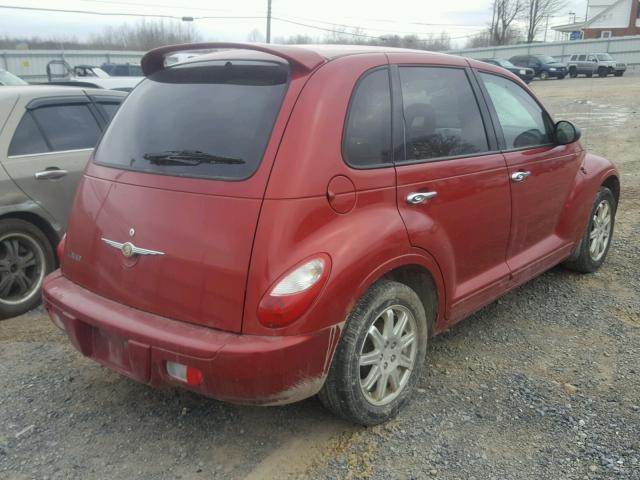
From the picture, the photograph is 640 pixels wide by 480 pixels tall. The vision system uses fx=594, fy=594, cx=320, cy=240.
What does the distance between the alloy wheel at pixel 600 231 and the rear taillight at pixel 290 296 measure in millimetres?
3324

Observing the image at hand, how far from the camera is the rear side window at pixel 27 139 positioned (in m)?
4.37

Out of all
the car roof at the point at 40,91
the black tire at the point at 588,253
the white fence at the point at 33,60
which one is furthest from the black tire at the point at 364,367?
the white fence at the point at 33,60

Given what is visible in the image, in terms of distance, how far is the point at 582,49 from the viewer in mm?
49750

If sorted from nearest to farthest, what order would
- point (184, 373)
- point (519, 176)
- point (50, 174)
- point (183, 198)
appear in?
1. point (184, 373)
2. point (183, 198)
3. point (519, 176)
4. point (50, 174)

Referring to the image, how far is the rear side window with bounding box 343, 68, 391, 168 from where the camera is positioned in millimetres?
2699

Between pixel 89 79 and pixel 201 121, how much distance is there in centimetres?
1296

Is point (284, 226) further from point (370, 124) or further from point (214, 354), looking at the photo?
point (370, 124)

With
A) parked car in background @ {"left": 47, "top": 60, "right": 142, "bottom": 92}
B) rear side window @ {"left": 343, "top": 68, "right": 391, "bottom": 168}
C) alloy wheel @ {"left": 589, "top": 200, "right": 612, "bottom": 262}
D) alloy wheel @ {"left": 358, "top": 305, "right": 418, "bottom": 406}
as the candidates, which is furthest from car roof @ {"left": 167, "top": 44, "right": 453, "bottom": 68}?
parked car in background @ {"left": 47, "top": 60, "right": 142, "bottom": 92}

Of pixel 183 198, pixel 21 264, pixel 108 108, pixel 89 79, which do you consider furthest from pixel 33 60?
pixel 183 198

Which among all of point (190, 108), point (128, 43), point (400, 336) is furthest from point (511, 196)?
point (128, 43)

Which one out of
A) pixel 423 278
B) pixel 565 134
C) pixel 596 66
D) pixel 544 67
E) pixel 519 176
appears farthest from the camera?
pixel 596 66

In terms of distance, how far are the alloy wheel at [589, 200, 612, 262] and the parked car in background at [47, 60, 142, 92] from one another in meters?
4.96

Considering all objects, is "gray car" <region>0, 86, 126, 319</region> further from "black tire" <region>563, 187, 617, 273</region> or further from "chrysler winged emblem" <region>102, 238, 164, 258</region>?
"black tire" <region>563, 187, 617, 273</region>

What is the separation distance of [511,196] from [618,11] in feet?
238
